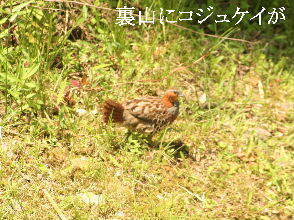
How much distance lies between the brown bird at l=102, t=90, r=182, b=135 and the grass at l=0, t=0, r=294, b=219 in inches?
7.6

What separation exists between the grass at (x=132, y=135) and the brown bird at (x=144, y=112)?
19cm

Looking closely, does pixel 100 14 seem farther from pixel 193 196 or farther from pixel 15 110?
pixel 193 196

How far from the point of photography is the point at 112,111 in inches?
178

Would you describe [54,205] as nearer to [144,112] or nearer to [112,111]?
[112,111]

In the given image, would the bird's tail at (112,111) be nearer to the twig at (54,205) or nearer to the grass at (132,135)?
the grass at (132,135)

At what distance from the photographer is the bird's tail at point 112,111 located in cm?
457

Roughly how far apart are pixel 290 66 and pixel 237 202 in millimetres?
3217

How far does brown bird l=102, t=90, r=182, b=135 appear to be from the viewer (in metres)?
4.62

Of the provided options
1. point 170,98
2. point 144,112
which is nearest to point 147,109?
point 144,112

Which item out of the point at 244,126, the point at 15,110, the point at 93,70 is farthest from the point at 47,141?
the point at 244,126

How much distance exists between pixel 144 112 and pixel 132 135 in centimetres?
36

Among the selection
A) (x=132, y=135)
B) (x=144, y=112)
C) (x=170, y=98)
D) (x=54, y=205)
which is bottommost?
(x=54, y=205)

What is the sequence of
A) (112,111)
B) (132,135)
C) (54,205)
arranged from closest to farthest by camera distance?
(54,205)
(112,111)
(132,135)

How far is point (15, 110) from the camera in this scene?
184 inches
